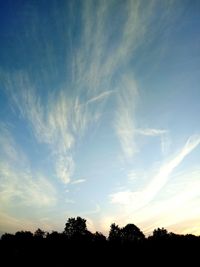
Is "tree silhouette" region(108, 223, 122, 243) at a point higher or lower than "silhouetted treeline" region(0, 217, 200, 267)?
higher

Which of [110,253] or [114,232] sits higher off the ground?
[114,232]

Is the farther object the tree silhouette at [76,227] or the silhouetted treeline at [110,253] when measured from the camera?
the tree silhouette at [76,227]

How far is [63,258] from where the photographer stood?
3418 inches

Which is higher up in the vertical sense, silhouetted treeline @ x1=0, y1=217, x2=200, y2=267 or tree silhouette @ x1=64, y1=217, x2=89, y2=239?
tree silhouette @ x1=64, y1=217, x2=89, y2=239

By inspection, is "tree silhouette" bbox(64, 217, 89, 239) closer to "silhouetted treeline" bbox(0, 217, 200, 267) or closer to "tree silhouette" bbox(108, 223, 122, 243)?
"tree silhouette" bbox(108, 223, 122, 243)

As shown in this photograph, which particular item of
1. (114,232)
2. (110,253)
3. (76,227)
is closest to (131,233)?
(114,232)

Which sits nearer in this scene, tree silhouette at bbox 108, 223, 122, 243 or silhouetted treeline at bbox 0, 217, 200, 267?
silhouetted treeline at bbox 0, 217, 200, 267

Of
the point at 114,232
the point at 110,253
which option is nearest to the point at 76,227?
the point at 114,232

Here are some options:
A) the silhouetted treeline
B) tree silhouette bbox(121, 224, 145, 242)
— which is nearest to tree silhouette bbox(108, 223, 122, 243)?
tree silhouette bbox(121, 224, 145, 242)

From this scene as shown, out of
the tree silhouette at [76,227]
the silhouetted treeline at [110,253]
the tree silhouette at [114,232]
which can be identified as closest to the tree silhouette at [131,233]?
the tree silhouette at [114,232]

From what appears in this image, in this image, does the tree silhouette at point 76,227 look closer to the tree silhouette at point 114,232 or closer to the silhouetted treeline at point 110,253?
the tree silhouette at point 114,232

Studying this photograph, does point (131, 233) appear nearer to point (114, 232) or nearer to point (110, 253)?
point (114, 232)

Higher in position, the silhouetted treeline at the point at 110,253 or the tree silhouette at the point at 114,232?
the tree silhouette at the point at 114,232

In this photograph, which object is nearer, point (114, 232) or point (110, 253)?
point (110, 253)
